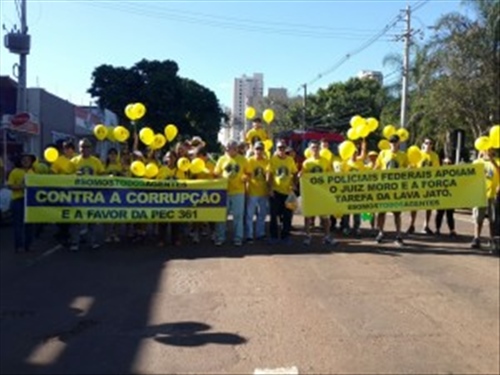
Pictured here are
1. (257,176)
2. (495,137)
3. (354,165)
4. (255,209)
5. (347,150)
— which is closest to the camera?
(495,137)

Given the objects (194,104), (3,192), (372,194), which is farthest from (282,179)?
(194,104)

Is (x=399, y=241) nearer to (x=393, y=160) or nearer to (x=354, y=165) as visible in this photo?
(x=393, y=160)

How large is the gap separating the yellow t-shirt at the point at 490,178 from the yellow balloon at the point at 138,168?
600 cm

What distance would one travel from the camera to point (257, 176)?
12.2 meters

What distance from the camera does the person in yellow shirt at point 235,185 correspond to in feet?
39.8

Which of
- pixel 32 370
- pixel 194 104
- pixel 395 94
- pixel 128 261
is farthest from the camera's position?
pixel 194 104

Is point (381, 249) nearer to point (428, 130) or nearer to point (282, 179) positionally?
point (282, 179)

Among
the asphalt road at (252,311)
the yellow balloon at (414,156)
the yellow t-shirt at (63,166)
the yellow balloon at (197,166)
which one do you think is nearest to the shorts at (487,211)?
the asphalt road at (252,311)

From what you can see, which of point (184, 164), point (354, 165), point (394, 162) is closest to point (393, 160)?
point (394, 162)

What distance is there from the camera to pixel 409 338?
21.3 feet

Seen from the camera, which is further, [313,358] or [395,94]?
[395,94]

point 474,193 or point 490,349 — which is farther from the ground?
point 474,193

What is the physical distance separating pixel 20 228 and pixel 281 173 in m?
4.66

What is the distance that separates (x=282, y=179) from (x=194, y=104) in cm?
4215
